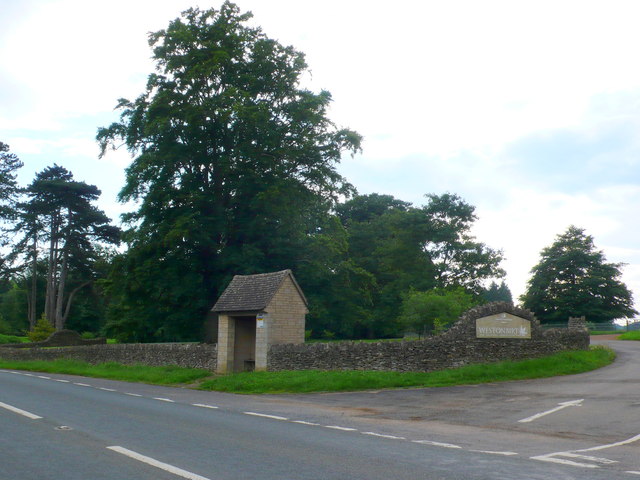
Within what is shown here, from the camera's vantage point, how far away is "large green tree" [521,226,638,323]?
223 ft

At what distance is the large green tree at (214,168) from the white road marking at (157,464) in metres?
25.7

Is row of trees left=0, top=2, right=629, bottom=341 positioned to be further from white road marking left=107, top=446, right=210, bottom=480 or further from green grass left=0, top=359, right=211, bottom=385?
white road marking left=107, top=446, right=210, bottom=480

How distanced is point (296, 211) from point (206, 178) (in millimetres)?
6054

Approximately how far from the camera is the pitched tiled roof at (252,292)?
2434 centimetres

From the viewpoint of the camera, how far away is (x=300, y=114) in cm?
3656

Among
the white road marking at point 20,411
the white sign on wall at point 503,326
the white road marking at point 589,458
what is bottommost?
the white road marking at point 20,411

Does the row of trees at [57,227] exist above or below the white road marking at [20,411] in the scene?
above

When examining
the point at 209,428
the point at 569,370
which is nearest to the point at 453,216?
the point at 569,370

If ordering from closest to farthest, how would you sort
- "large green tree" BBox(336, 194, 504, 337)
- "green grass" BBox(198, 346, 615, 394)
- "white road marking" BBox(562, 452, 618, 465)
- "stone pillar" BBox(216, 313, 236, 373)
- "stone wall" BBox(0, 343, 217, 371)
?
"white road marking" BBox(562, 452, 618, 465), "green grass" BBox(198, 346, 615, 394), "stone pillar" BBox(216, 313, 236, 373), "stone wall" BBox(0, 343, 217, 371), "large green tree" BBox(336, 194, 504, 337)

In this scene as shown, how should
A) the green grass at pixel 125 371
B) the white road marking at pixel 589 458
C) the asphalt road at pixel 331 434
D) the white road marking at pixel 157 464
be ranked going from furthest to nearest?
the green grass at pixel 125 371
the white road marking at pixel 589 458
the asphalt road at pixel 331 434
the white road marking at pixel 157 464

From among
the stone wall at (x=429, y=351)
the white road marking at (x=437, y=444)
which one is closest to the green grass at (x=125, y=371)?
the stone wall at (x=429, y=351)

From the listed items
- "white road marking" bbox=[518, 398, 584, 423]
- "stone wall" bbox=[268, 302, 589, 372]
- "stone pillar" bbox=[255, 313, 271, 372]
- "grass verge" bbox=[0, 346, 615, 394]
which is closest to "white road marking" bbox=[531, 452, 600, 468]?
"white road marking" bbox=[518, 398, 584, 423]

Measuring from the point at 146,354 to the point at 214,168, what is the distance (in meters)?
12.3

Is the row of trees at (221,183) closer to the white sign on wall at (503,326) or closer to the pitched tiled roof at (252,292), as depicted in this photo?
the pitched tiled roof at (252,292)
